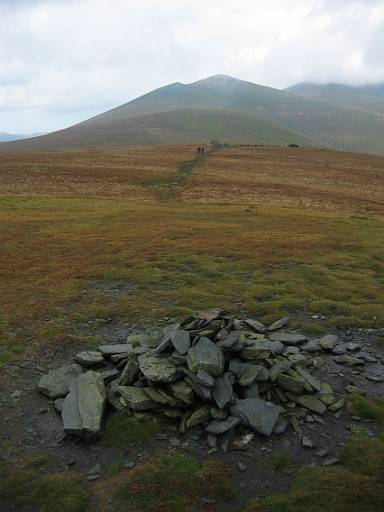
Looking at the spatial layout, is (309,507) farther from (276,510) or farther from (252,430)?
(252,430)

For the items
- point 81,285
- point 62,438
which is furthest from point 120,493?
point 81,285

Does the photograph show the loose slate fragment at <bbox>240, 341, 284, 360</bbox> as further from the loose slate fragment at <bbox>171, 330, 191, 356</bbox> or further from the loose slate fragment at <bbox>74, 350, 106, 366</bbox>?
the loose slate fragment at <bbox>74, 350, 106, 366</bbox>

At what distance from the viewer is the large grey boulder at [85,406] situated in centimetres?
1261

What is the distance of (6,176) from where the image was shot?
80.7 m

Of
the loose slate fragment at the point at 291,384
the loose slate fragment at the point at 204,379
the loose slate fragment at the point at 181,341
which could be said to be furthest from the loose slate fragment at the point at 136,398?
the loose slate fragment at the point at 291,384

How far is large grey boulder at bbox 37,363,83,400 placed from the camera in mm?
14555

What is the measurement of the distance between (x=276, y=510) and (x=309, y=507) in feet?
2.61

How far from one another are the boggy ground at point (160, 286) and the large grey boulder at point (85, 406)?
0.51 m

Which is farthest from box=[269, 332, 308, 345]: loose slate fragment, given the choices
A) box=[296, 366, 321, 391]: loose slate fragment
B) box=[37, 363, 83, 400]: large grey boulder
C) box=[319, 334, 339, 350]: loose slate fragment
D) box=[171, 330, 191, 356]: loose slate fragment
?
box=[37, 363, 83, 400]: large grey boulder

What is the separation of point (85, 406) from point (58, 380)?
2.22 metres

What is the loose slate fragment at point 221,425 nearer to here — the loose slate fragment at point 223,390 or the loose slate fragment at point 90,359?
the loose slate fragment at point 223,390

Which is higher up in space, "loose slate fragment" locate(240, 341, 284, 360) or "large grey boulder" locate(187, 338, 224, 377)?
"large grey boulder" locate(187, 338, 224, 377)

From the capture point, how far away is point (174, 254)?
30.9 meters

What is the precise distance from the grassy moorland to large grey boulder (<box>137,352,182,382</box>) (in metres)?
4.70
